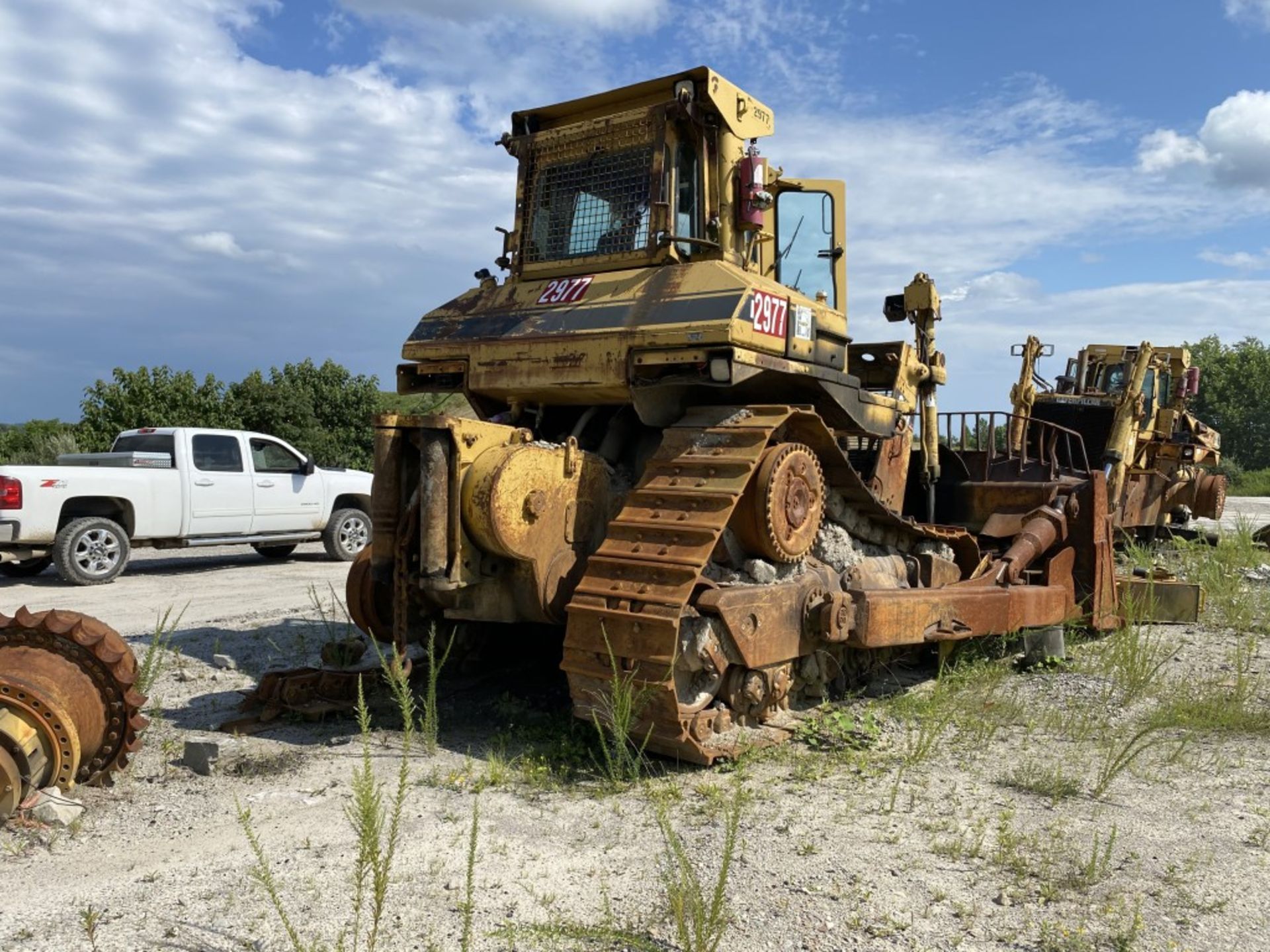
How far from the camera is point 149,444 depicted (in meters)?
13.5

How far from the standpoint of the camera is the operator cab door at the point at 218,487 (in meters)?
13.3

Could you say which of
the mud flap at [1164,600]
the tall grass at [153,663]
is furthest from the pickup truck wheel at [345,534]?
the mud flap at [1164,600]

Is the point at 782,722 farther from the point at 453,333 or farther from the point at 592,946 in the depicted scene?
the point at 453,333

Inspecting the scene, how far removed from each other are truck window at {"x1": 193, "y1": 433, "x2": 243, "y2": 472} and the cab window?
9412 mm

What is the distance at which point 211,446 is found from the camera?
13688 mm

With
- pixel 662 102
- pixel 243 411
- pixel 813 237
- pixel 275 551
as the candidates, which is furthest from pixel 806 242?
pixel 243 411

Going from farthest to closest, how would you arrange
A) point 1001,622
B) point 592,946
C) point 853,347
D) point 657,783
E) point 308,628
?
point 308,628, point 853,347, point 1001,622, point 657,783, point 592,946

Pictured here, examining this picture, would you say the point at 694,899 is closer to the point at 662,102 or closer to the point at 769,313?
the point at 769,313

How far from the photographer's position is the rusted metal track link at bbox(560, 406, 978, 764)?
15.1 ft

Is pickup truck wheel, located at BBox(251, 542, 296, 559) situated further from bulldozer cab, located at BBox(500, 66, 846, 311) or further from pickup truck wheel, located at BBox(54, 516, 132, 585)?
bulldozer cab, located at BBox(500, 66, 846, 311)

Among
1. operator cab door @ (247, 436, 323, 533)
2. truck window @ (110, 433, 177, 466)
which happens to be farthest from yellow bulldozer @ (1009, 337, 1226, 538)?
truck window @ (110, 433, 177, 466)

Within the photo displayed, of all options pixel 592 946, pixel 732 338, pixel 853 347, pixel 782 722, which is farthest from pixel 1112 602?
pixel 592 946

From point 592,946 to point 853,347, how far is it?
537 cm

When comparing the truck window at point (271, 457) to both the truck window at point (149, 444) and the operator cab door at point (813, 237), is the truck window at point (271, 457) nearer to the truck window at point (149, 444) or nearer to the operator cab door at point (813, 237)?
the truck window at point (149, 444)
